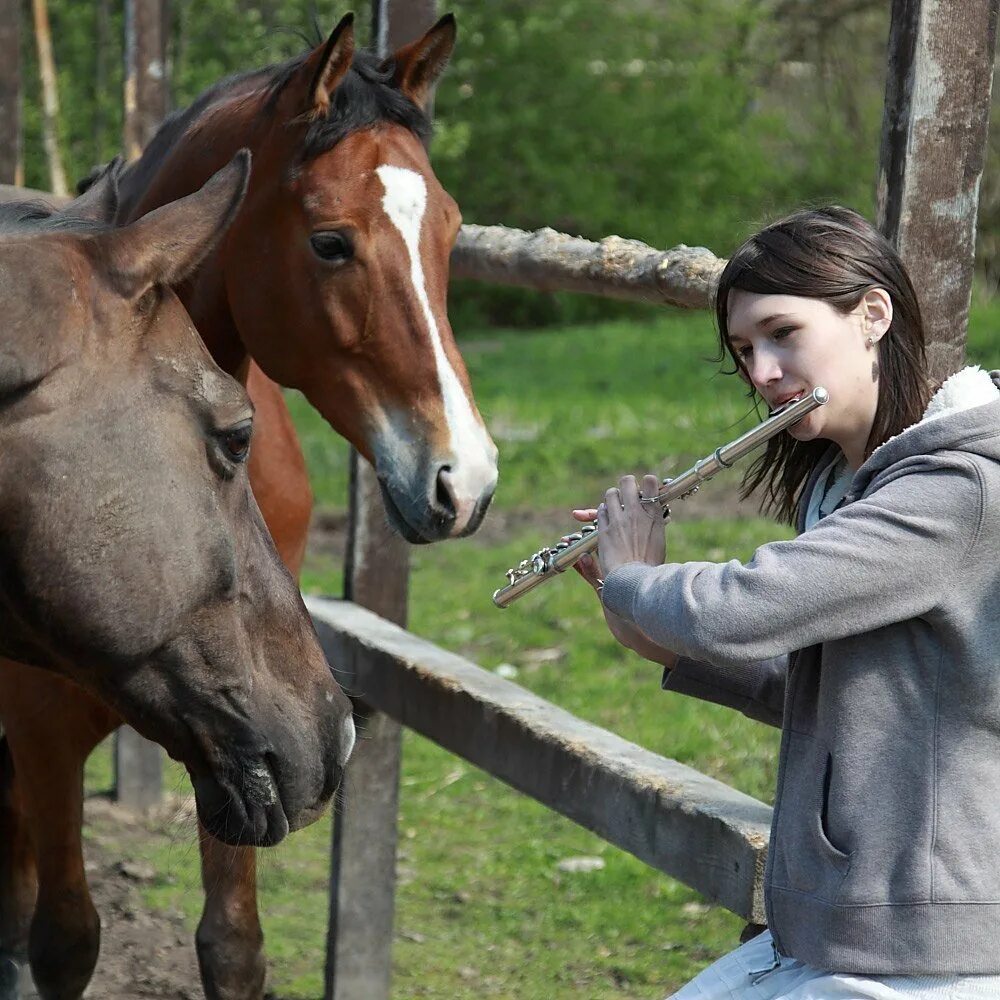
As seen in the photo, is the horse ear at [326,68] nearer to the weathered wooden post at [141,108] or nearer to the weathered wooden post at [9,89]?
the weathered wooden post at [141,108]

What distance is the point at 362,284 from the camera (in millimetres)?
2818

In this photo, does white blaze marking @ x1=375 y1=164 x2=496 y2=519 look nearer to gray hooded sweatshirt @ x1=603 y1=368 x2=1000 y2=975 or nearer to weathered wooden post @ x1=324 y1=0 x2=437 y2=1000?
weathered wooden post @ x1=324 y1=0 x2=437 y2=1000

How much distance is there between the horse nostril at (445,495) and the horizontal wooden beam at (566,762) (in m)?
0.40

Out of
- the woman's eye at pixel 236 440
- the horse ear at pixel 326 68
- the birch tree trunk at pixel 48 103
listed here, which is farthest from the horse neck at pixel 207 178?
the birch tree trunk at pixel 48 103

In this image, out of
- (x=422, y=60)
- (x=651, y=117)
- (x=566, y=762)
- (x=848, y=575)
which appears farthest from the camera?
(x=651, y=117)

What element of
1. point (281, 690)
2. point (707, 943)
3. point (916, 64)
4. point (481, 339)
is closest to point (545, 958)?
point (707, 943)

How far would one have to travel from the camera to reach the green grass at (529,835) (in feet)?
12.0

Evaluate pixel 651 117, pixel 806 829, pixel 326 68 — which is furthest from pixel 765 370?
pixel 651 117

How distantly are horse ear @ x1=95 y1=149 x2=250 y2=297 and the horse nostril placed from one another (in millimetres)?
905

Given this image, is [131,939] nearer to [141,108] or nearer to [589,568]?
[589,568]

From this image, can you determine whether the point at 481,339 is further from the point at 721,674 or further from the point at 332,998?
the point at 721,674

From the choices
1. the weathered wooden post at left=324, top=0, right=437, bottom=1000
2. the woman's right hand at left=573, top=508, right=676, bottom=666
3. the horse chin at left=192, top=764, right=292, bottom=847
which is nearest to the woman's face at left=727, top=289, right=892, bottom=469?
the woman's right hand at left=573, top=508, right=676, bottom=666

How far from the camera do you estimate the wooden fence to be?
2.01 metres

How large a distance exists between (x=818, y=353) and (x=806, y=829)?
571 millimetres
